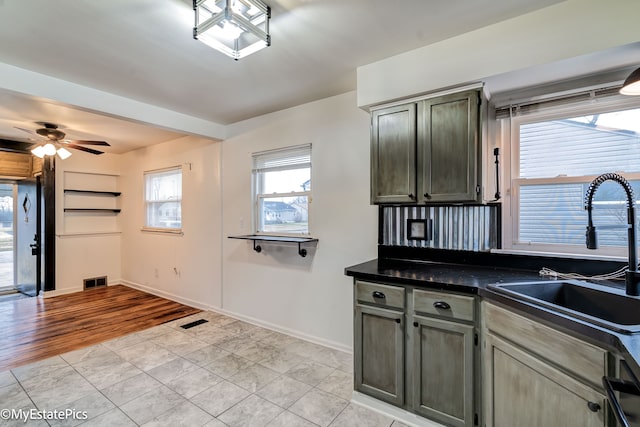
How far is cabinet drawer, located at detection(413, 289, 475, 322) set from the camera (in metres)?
1.70

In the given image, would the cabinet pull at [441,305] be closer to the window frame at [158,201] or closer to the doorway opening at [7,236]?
the window frame at [158,201]

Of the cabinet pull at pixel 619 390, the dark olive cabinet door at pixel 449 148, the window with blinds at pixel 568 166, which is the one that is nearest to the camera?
the cabinet pull at pixel 619 390

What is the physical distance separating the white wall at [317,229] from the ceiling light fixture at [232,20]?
4.11 ft

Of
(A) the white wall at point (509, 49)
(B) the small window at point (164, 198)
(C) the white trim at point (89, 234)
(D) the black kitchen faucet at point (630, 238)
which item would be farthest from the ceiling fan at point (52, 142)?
(D) the black kitchen faucet at point (630, 238)

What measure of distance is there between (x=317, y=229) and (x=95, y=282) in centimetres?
487

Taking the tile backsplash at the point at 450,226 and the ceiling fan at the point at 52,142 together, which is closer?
the tile backsplash at the point at 450,226

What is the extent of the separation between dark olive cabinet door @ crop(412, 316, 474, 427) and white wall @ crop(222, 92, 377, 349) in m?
1.01

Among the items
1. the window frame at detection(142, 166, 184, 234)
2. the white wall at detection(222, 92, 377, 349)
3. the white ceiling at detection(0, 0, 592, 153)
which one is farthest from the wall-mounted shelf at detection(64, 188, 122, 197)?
the white wall at detection(222, 92, 377, 349)

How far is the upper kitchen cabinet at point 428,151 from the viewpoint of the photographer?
1989 mm

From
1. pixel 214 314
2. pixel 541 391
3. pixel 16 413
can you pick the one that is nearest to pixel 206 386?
pixel 16 413

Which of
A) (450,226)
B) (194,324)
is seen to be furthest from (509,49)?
(194,324)

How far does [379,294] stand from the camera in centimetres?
200

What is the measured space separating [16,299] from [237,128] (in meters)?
4.65

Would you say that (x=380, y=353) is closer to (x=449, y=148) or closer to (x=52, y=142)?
(x=449, y=148)
